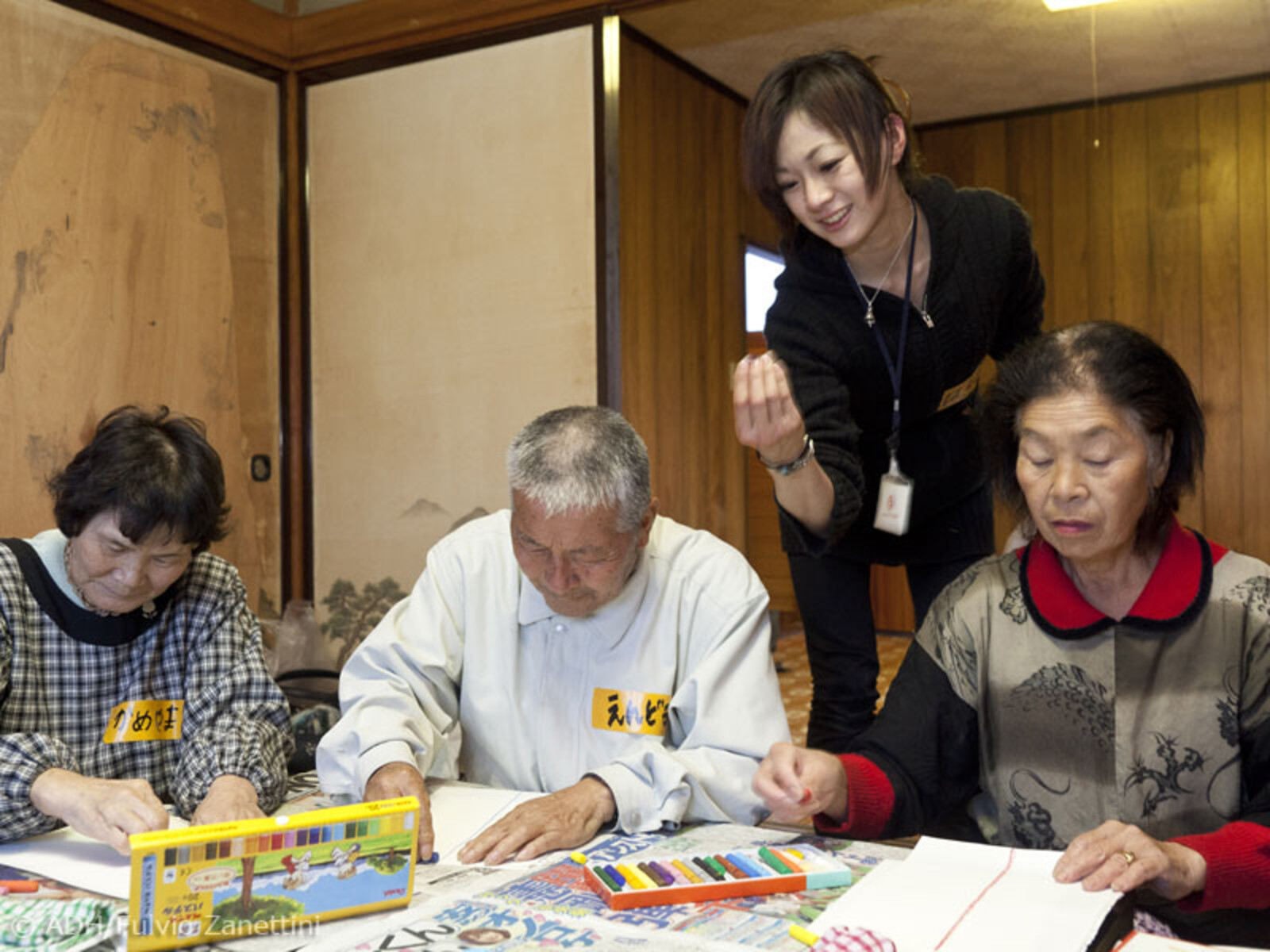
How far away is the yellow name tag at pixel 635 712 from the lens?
5.30 feet

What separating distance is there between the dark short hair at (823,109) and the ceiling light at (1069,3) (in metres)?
2.77

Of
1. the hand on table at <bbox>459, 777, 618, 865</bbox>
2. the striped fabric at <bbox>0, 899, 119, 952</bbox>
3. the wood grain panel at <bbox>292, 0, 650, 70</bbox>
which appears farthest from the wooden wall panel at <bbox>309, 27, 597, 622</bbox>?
the striped fabric at <bbox>0, 899, 119, 952</bbox>

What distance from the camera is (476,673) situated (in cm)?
172

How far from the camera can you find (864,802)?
1.39 meters

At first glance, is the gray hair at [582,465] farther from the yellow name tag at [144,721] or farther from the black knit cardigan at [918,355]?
the yellow name tag at [144,721]

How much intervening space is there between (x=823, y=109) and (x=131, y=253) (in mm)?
2369

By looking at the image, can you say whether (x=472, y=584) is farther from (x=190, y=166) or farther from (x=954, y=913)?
(x=190, y=166)

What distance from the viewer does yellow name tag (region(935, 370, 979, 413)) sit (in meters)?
1.93

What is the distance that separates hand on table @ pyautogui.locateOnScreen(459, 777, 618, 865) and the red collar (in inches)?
22.4

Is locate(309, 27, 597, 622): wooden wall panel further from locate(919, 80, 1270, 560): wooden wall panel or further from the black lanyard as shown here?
locate(919, 80, 1270, 560): wooden wall panel

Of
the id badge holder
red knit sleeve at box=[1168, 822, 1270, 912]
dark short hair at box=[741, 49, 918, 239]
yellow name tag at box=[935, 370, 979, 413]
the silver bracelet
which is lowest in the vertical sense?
red knit sleeve at box=[1168, 822, 1270, 912]

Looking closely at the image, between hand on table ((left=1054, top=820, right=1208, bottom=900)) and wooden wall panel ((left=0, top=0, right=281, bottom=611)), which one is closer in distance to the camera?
hand on table ((left=1054, top=820, right=1208, bottom=900))

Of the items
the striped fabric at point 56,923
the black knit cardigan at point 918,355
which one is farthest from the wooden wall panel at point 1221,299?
the striped fabric at point 56,923

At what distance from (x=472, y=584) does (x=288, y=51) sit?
111 inches
